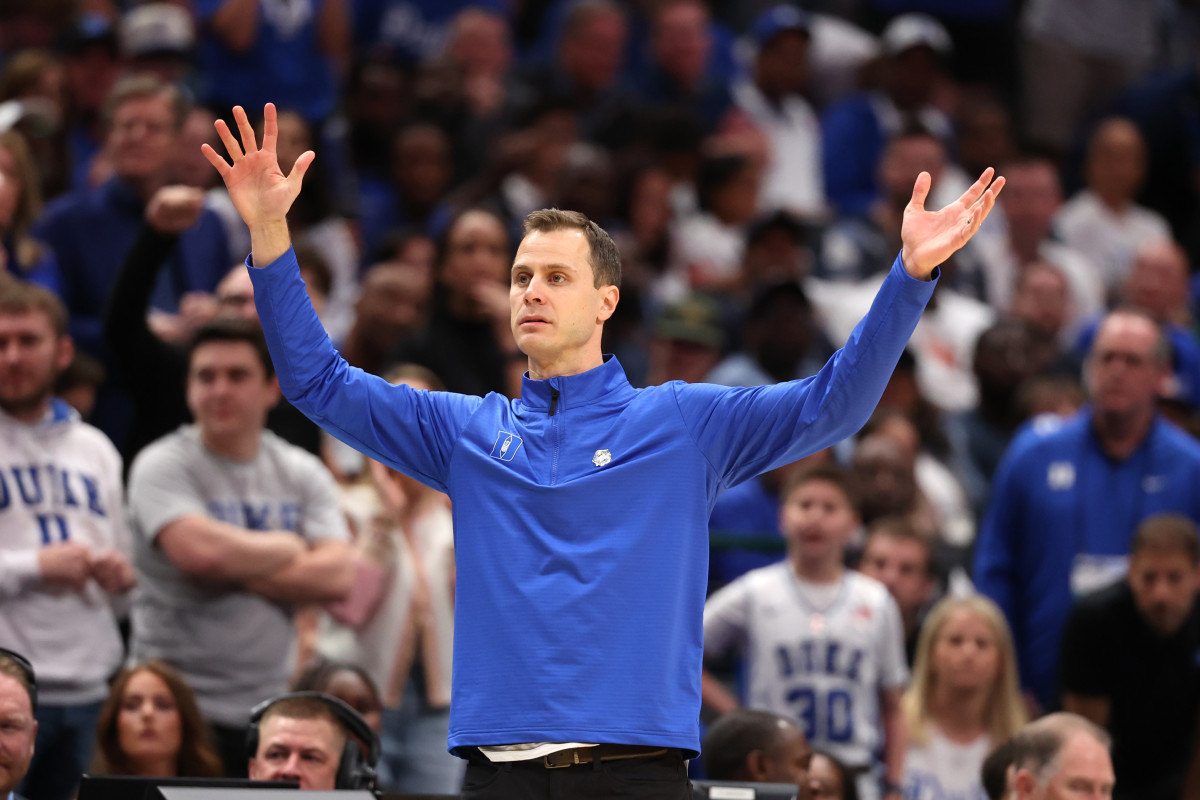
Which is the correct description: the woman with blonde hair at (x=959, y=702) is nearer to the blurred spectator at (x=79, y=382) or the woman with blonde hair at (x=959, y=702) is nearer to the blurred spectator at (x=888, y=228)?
the blurred spectator at (x=79, y=382)

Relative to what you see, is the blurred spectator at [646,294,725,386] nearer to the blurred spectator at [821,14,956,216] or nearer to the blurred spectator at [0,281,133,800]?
the blurred spectator at [821,14,956,216]

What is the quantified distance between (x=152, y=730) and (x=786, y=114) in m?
8.37

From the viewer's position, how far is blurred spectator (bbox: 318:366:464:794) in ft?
22.2

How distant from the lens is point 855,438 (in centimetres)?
945

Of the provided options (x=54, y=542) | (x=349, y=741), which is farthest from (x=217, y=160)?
(x=54, y=542)

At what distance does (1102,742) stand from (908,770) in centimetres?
167

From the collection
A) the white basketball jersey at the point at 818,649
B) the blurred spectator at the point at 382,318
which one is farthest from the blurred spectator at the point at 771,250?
the white basketball jersey at the point at 818,649

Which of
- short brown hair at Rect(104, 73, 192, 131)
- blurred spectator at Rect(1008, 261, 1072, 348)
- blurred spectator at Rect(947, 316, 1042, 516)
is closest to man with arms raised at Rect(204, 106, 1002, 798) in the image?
short brown hair at Rect(104, 73, 192, 131)

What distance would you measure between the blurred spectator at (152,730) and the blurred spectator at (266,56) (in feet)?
16.8

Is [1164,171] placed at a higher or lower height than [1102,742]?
higher

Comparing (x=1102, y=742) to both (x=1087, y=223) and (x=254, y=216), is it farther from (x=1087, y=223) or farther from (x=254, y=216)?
(x=1087, y=223)

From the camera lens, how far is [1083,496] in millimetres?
8109

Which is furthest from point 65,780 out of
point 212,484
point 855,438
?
point 855,438

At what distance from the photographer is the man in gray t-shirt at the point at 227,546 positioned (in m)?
6.10
